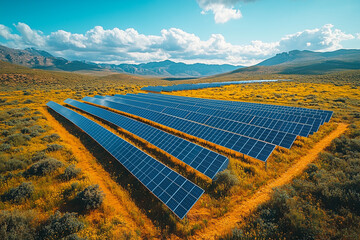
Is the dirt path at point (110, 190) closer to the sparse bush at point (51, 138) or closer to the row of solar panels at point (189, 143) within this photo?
the row of solar panels at point (189, 143)

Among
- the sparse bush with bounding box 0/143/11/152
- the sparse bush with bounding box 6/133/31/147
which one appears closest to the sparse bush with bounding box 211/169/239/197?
the sparse bush with bounding box 0/143/11/152

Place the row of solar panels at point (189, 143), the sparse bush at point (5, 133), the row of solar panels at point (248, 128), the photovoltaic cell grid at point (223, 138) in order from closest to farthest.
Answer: the row of solar panels at point (189, 143) < the photovoltaic cell grid at point (223, 138) < the row of solar panels at point (248, 128) < the sparse bush at point (5, 133)

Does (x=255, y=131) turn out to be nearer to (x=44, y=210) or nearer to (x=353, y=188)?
(x=353, y=188)

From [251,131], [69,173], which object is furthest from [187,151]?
[69,173]

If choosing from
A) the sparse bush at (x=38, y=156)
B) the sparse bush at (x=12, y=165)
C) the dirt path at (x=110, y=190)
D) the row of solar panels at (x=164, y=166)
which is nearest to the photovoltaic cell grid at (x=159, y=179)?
the row of solar panels at (x=164, y=166)

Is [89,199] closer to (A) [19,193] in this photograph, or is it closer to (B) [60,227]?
(B) [60,227]
